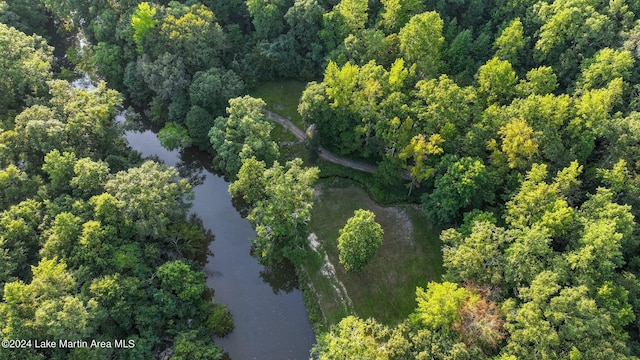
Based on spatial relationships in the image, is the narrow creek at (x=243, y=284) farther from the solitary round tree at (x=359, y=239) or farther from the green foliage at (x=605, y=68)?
the green foliage at (x=605, y=68)

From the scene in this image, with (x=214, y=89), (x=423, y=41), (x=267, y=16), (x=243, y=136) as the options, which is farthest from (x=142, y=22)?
(x=423, y=41)

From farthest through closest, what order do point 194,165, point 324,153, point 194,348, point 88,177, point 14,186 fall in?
point 194,165 → point 324,153 → point 88,177 → point 14,186 → point 194,348

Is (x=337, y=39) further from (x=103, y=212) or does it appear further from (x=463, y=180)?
(x=103, y=212)

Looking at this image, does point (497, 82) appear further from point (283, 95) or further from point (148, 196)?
point (148, 196)

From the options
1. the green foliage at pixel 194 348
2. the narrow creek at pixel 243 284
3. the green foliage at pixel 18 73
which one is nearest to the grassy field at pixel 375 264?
the narrow creek at pixel 243 284

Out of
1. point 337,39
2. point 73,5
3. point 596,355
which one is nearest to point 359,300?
point 596,355

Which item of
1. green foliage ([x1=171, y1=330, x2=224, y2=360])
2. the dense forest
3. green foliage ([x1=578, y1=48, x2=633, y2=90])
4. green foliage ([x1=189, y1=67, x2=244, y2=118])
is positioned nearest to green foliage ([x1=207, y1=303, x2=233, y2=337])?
the dense forest
